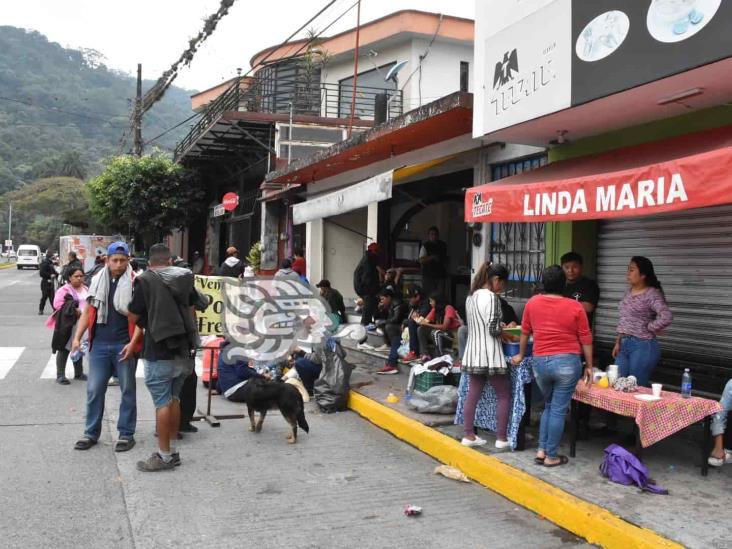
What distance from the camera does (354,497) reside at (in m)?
4.69

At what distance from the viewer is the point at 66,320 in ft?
28.2

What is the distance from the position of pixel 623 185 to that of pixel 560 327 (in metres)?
1.23

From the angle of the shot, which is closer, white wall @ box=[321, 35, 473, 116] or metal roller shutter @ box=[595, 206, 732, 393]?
metal roller shutter @ box=[595, 206, 732, 393]

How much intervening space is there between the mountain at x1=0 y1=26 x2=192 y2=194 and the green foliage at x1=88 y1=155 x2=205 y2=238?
45.1 metres

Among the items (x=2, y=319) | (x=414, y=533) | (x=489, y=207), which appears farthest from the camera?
(x=2, y=319)

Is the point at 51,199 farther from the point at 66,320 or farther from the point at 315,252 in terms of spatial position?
the point at 66,320

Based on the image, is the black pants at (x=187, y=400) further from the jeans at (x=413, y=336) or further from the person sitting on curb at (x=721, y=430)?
→ the person sitting on curb at (x=721, y=430)

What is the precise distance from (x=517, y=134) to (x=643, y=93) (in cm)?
189

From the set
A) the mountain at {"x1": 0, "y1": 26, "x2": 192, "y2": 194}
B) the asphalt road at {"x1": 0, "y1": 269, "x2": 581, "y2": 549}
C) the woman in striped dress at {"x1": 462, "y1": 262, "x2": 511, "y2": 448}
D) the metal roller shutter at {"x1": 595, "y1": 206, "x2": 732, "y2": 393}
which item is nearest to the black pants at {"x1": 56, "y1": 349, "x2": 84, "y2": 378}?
the asphalt road at {"x1": 0, "y1": 269, "x2": 581, "y2": 549}

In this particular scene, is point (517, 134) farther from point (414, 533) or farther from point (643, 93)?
point (414, 533)

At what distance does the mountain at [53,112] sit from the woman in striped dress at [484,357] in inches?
2702

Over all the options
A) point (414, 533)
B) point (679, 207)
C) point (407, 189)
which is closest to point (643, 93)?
point (679, 207)

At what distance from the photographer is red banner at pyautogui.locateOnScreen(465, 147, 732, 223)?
14.0 feet

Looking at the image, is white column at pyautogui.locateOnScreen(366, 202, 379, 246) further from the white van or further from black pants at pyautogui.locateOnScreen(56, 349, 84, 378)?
the white van
